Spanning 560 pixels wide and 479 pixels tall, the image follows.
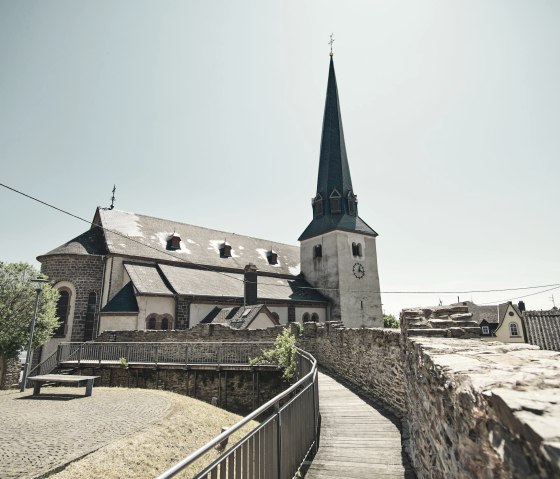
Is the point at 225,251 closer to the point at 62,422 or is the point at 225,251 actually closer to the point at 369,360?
the point at 62,422

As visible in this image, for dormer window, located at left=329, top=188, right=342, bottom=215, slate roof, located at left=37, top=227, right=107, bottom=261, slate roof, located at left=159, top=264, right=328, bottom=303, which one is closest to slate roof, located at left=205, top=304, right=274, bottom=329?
slate roof, located at left=159, top=264, right=328, bottom=303

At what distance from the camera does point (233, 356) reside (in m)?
17.5

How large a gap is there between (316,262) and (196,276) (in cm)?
1373

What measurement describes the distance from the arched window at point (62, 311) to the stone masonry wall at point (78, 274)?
2.05ft

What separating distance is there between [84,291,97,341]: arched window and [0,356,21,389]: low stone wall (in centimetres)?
400

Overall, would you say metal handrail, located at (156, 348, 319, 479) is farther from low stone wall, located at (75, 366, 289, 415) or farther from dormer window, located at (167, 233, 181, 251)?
dormer window, located at (167, 233, 181, 251)

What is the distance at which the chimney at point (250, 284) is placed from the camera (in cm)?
2938

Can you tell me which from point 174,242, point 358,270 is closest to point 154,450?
point 174,242

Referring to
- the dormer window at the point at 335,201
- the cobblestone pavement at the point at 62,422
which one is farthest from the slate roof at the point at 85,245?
the dormer window at the point at 335,201

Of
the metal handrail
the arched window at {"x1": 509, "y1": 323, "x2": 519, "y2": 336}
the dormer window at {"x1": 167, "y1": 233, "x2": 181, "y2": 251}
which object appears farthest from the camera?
the arched window at {"x1": 509, "y1": 323, "x2": 519, "y2": 336}

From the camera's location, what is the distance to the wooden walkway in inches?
197

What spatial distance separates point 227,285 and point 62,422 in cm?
2027

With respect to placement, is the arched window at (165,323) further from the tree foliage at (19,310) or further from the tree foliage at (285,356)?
the tree foliage at (285,356)

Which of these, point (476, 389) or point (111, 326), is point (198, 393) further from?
point (476, 389)
